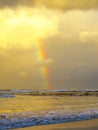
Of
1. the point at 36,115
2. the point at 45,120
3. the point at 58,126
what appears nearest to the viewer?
the point at 58,126

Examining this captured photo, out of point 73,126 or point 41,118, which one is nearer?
point 73,126

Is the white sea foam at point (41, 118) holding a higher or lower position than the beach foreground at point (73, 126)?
higher

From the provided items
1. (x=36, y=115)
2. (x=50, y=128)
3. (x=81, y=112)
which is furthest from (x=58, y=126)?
(x=81, y=112)

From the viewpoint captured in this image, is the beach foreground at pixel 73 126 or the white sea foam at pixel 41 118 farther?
the white sea foam at pixel 41 118

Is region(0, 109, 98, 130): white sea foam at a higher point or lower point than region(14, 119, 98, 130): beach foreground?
higher

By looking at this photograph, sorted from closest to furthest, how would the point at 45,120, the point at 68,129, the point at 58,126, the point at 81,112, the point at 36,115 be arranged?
the point at 68,129 → the point at 58,126 → the point at 45,120 → the point at 36,115 → the point at 81,112

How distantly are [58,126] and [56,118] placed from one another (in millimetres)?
3313

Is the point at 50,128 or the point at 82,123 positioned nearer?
the point at 50,128

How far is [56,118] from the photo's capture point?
27484 mm

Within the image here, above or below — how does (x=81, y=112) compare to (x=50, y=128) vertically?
above

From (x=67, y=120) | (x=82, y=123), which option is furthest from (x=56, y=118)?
(x=82, y=123)

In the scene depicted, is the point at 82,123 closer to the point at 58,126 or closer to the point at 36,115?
the point at 58,126

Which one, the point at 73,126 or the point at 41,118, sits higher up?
the point at 41,118

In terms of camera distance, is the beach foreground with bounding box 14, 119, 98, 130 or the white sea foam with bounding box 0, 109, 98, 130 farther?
the white sea foam with bounding box 0, 109, 98, 130
